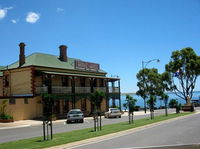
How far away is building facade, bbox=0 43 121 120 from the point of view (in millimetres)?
34062

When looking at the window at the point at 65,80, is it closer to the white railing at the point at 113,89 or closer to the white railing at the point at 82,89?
the white railing at the point at 82,89

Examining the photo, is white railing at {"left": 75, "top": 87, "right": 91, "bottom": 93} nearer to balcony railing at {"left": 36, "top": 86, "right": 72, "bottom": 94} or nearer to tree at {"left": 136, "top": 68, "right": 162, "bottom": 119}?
balcony railing at {"left": 36, "top": 86, "right": 72, "bottom": 94}

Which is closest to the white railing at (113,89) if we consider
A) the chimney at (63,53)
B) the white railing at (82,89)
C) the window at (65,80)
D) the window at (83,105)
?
the window at (83,105)

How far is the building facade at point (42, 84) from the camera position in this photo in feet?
112

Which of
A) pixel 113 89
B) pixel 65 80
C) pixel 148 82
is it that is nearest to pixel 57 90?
pixel 65 80

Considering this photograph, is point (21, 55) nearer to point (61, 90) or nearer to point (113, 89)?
point (61, 90)

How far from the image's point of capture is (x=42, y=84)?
37750mm

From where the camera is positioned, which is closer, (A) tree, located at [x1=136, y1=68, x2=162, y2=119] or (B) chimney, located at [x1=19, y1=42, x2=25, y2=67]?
(B) chimney, located at [x1=19, y1=42, x2=25, y2=67]

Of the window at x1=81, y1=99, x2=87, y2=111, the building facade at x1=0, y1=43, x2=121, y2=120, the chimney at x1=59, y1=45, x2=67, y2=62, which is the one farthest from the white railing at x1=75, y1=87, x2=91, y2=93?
the chimney at x1=59, y1=45, x2=67, y2=62

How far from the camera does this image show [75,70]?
4325cm

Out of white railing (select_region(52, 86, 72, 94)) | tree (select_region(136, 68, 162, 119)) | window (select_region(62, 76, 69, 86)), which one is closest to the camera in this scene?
white railing (select_region(52, 86, 72, 94))

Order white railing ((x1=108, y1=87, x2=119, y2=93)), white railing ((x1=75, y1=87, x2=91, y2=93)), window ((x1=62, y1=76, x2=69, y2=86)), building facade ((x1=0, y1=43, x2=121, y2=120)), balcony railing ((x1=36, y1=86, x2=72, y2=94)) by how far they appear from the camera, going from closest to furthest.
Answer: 1. building facade ((x1=0, y1=43, x2=121, y2=120))
2. balcony railing ((x1=36, y1=86, x2=72, y2=94))
3. window ((x1=62, y1=76, x2=69, y2=86))
4. white railing ((x1=75, y1=87, x2=91, y2=93))
5. white railing ((x1=108, y1=87, x2=119, y2=93))

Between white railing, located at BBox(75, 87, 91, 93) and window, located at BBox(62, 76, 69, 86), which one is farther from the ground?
window, located at BBox(62, 76, 69, 86)

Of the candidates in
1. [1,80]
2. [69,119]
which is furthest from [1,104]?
[1,80]
